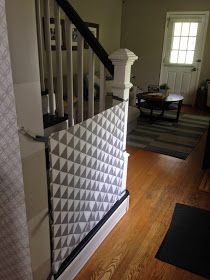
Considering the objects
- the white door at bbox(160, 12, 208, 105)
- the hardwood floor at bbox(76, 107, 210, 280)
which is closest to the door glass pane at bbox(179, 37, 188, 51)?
the white door at bbox(160, 12, 208, 105)

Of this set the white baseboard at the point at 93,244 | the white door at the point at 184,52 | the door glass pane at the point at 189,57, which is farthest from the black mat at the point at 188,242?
the door glass pane at the point at 189,57

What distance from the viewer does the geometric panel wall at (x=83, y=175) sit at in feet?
4.19

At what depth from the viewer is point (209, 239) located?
1.94 meters

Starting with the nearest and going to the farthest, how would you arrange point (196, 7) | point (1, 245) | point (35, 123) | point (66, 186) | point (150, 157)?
point (35, 123) → point (1, 245) → point (66, 186) → point (150, 157) → point (196, 7)

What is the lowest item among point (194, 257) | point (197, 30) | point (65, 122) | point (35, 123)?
point (194, 257)

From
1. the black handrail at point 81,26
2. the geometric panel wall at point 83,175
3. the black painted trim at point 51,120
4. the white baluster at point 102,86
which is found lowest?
the geometric panel wall at point 83,175

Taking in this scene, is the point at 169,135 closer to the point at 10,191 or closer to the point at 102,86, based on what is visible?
the point at 102,86

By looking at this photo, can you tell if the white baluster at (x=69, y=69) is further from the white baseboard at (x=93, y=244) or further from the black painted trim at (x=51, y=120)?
the white baseboard at (x=93, y=244)

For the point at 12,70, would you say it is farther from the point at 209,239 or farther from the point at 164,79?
the point at 164,79

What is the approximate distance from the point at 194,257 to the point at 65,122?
132 cm


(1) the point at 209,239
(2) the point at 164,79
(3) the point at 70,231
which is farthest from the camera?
(2) the point at 164,79

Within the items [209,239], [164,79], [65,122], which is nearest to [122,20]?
[164,79]

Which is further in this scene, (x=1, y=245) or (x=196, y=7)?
(x=196, y=7)

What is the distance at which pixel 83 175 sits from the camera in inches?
59.1
